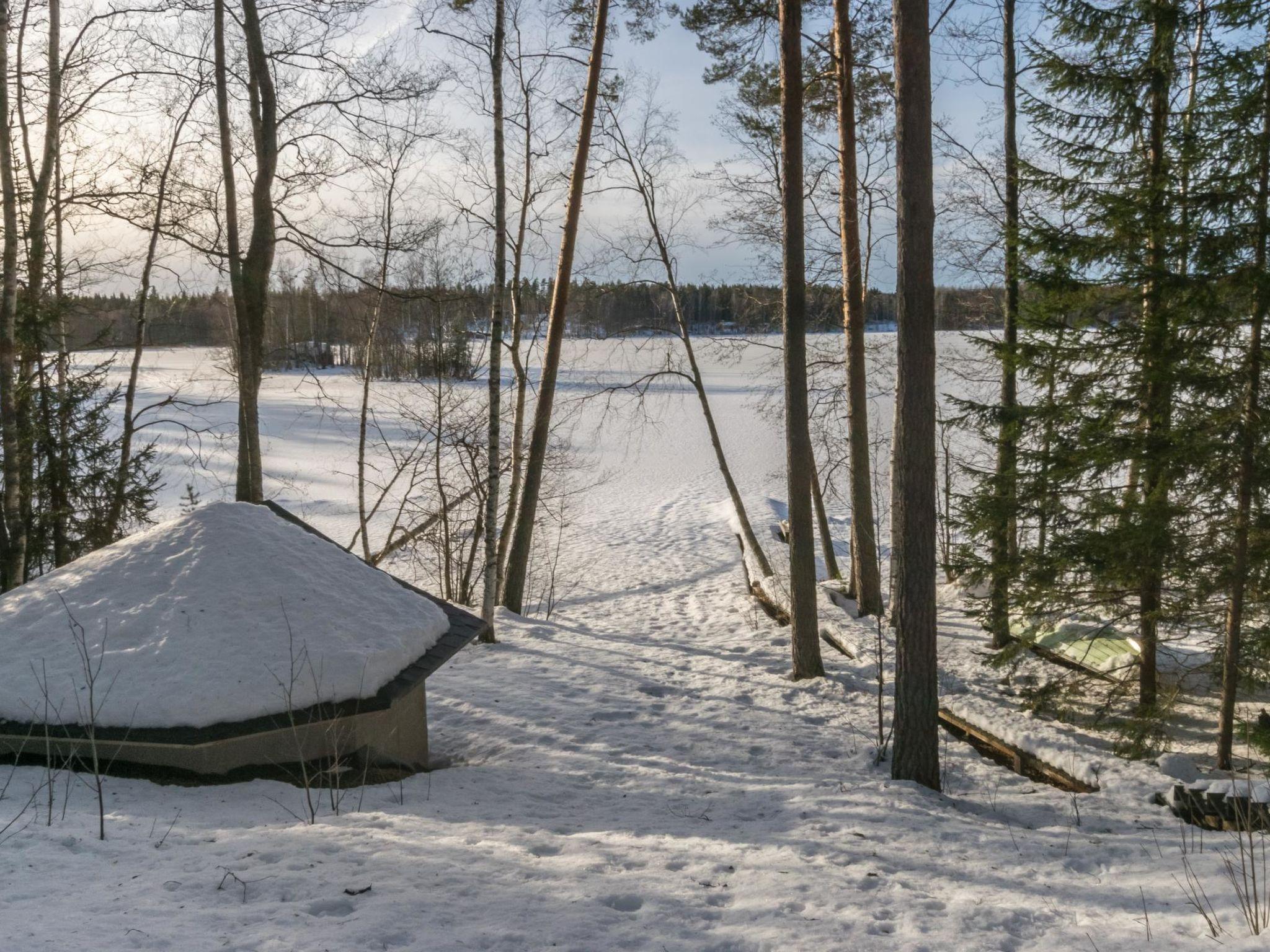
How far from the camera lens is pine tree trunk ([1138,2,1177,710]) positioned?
20.5 feet

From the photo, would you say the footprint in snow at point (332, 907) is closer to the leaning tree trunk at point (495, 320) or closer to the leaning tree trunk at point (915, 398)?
the leaning tree trunk at point (915, 398)

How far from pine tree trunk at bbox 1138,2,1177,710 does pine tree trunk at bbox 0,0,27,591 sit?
11602 mm

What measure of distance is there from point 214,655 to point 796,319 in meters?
6.22

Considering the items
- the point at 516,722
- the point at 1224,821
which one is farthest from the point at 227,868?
the point at 1224,821

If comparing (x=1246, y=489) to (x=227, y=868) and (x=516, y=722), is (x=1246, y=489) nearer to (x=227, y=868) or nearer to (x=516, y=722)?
(x=516, y=722)

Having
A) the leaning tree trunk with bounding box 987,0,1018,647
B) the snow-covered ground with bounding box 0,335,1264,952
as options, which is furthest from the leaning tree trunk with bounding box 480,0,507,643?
the leaning tree trunk with bounding box 987,0,1018,647

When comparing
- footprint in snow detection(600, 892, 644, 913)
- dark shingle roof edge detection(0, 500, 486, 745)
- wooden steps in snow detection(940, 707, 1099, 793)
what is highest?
dark shingle roof edge detection(0, 500, 486, 745)

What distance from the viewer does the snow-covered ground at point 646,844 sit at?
3.13 meters

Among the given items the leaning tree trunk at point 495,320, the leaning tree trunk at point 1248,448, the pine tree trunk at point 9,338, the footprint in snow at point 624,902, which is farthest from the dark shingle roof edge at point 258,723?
the pine tree trunk at point 9,338

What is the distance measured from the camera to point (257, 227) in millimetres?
9422

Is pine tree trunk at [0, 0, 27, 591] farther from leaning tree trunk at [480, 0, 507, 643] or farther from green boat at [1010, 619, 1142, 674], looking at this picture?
green boat at [1010, 619, 1142, 674]

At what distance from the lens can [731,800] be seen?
5.68 meters

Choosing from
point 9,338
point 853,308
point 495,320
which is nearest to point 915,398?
point 853,308

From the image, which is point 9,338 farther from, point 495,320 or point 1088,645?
point 1088,645
